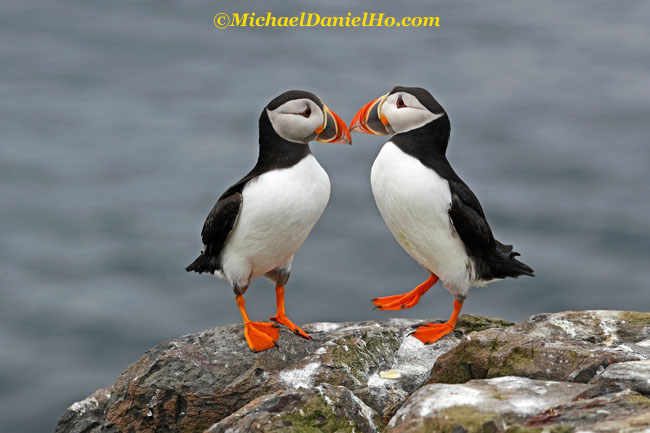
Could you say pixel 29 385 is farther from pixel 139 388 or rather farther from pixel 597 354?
pixel 597 354

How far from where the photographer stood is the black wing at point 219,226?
21.8 feet

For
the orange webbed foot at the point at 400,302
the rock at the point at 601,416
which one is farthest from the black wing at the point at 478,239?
the rock at the point at 601,416

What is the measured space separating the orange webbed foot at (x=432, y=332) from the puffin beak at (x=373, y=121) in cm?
153

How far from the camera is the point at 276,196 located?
6.47m

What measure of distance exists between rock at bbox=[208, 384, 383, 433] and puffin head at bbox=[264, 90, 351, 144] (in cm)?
210

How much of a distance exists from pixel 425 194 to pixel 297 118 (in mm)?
1068

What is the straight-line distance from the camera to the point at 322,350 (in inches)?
253

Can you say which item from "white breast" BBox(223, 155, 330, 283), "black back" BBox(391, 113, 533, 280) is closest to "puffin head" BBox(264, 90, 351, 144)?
"white breast" BBox(223, 155, 330, 283)

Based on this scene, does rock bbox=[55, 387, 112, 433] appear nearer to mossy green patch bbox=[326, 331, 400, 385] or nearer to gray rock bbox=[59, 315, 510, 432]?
gray rock bbox=[59, 315, 510, 432]

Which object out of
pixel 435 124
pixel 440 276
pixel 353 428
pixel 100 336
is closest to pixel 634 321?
pixel 440 276

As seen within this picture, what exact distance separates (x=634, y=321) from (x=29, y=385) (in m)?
7.42

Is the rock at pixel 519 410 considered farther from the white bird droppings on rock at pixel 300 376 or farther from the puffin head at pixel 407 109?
the puffin head at pixel 407 109

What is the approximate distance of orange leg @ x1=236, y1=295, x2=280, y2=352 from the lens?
6613 mm

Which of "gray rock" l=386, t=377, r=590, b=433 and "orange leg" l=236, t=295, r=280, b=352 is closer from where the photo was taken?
"gray rock" l=386, t=377, r=590, b=433
